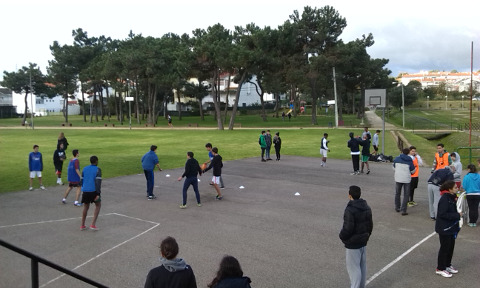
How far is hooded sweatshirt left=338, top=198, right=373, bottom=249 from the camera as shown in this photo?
576 cm

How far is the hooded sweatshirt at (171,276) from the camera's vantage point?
3.86 m

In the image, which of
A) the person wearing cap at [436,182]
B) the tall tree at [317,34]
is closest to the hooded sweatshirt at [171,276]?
the person wearing cap at [436,182]

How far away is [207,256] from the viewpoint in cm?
754

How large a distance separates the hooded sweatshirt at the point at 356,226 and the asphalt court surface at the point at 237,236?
1.04 metres

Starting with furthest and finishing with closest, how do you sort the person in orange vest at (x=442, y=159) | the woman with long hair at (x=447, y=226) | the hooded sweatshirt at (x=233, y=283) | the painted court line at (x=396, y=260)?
1. the person in orange vest at (x=442, y=159)
2. the painted court line at (x=396, y=260)
3. the woman with long hair at (x=447, y=226)
4. the hooded sweatshirt at (x=233, y=283)

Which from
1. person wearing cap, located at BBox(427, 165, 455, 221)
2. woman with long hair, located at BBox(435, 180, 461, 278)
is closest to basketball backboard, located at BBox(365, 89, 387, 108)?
person wearing cap, located at BBox(427, 165, 455, 221)

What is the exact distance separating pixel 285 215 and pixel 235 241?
252 cm

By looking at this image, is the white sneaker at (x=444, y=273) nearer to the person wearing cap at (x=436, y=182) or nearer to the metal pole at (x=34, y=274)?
the person wearing cap at (x=436, y=182)

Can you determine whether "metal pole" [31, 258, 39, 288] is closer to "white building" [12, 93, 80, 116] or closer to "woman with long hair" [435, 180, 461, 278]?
"woman with long hair" [435, 180, 461, 278]

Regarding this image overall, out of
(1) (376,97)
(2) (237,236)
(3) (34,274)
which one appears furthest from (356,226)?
(1) (376,97)

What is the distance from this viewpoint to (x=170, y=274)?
3891mm

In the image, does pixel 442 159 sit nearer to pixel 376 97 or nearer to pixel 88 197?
pixel 88 197

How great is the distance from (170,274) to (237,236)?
4.97 m

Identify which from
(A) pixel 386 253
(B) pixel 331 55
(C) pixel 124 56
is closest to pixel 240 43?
(B) pixel 331 55
